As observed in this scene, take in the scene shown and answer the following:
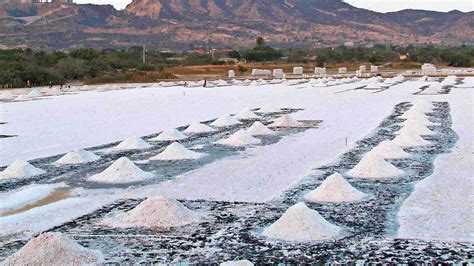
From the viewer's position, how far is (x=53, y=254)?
7047 millimetres

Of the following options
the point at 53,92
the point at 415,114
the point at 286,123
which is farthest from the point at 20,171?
the point at 53,92

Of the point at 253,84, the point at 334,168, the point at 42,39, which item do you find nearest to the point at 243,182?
the point at 334,168

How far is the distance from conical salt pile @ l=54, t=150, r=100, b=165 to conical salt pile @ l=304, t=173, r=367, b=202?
Answer: 19.0 feet

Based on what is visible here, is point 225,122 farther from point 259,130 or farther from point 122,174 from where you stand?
point 122,174

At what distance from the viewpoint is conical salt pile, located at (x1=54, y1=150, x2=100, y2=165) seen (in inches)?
545

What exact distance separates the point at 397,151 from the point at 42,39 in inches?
3830

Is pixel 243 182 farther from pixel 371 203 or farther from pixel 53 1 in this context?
pixel 53 1

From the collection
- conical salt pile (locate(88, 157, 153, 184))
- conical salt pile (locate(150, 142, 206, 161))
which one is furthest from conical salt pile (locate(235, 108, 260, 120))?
conical salt pile (locate(88, 157, 153, 184))

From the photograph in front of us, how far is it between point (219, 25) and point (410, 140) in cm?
12179

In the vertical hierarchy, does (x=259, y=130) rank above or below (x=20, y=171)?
below

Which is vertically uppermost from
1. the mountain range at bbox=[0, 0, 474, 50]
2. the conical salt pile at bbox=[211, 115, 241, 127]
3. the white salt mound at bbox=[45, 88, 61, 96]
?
the mountain range at bbox=[0, 0, 474, 50]

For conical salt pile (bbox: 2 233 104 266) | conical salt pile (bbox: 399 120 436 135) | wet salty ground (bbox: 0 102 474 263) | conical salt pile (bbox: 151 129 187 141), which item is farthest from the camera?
conical salt pile (bbox: 151 129 187 141)

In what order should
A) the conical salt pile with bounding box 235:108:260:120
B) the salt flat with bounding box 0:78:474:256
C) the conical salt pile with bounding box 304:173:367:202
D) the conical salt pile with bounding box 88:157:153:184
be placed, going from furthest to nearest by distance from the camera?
the conical salt pile with bounding box 235:108:260:120, the conical salt pile with bounding box 88:157:153:184, the conical salt pile with bounding box 304:173:367:202, the salt flat with bounding box 0:78:474:256

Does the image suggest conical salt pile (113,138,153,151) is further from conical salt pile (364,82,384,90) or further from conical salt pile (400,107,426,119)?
conical salt pile (364,82,384,90)
